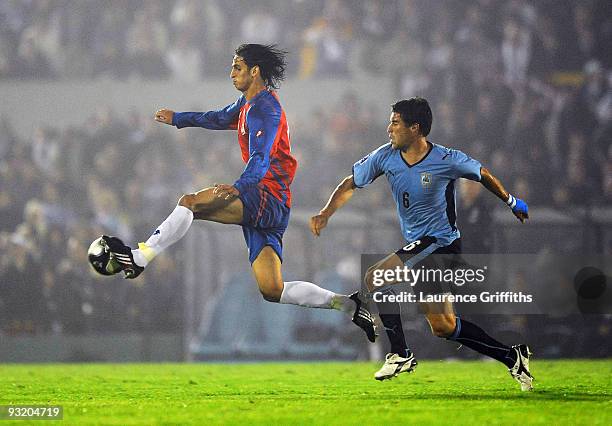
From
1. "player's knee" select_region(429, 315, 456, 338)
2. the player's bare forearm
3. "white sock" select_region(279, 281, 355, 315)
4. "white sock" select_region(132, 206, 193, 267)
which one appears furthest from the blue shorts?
the player's bare forearm

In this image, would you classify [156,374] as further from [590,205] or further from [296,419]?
[590,205]

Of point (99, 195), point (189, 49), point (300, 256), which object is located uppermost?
point (189, 49)

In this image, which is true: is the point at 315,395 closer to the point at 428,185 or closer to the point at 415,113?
the point at 428,185

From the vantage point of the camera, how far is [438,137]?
1622 cm

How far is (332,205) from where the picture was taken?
8.32m

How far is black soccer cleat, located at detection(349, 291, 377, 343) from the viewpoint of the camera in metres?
8.34

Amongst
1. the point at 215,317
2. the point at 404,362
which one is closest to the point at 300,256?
the point at 215,317

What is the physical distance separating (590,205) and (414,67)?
13.7 feet

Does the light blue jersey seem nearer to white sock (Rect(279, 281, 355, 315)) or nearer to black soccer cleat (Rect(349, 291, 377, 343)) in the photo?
black soccer cleat (Rect(349, 291, 377, 343))

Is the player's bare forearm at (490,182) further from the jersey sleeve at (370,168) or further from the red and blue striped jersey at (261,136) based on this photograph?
the red and blue striped jersey at (261,136)

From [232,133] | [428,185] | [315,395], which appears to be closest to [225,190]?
[428,185]

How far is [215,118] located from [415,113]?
1.67 metres

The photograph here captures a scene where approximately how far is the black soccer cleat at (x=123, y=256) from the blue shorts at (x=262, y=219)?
3.54 feet

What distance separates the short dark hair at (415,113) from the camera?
26.5 ft
